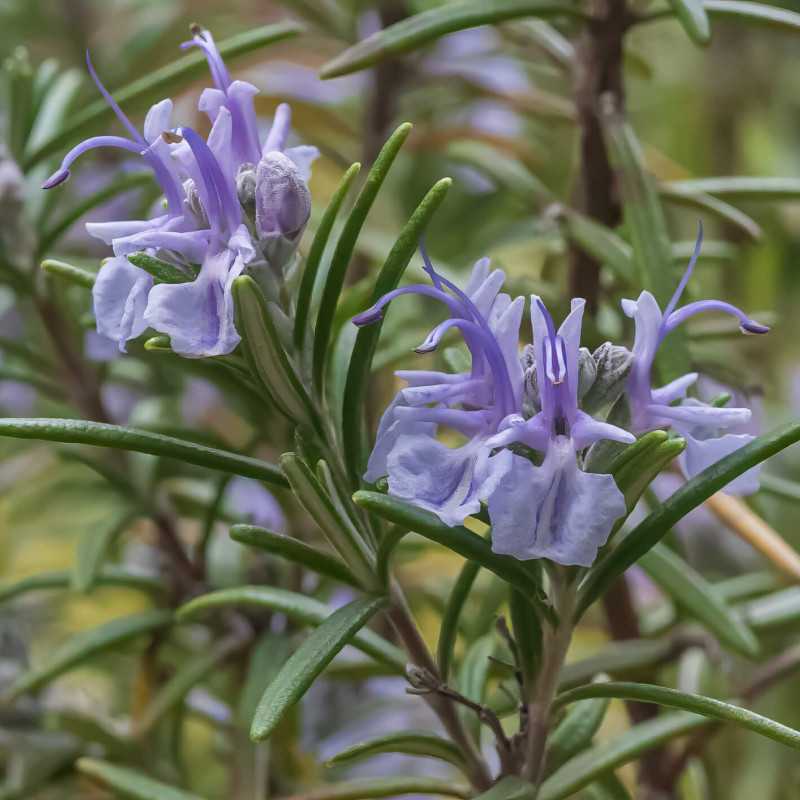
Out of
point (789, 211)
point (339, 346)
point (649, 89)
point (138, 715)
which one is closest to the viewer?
point (339, 346)

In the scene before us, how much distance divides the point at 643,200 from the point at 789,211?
118cm

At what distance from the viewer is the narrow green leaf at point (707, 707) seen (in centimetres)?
47

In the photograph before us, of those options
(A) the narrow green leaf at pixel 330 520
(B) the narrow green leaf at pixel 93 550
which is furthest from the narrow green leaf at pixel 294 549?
(B) the narrow green leaf at pixel 93 550

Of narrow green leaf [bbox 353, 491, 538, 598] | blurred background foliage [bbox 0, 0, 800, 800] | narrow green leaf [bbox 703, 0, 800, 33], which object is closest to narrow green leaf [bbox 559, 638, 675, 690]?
blurred background foliage [bbox 0, 0, 800, 800]

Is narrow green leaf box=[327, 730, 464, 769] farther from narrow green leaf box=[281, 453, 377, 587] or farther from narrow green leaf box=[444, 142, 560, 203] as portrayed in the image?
narrow green leaf box=[444, 142, 560, 203]

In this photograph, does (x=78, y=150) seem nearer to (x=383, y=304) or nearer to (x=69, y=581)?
(x=383, y=304)

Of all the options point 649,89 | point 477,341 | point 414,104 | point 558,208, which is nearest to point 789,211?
point 649,89

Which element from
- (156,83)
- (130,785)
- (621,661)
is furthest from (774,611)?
(156,83)

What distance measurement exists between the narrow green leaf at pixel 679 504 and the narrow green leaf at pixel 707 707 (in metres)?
0.04

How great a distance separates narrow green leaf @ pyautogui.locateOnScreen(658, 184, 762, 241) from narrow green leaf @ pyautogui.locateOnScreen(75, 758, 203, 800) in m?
0.58

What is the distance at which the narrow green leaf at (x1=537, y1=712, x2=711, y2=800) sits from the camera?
1.86 feet

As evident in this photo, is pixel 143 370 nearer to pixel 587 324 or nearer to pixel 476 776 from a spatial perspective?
pixel 587 324

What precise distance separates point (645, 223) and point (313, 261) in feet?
1.07

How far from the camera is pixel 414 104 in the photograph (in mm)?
1181
